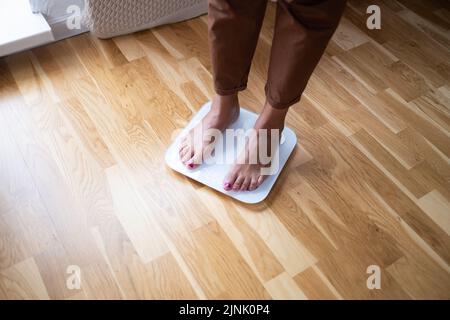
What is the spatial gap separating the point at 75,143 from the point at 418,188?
877 millimetres

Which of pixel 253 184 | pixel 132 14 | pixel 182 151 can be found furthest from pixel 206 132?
pixel 132 14

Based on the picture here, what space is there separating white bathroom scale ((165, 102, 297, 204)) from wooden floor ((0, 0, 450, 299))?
24 millimetres

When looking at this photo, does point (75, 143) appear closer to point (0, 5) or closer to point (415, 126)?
point (0, 5)

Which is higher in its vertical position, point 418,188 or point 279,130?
point 279,130

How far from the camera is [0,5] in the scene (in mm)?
1087

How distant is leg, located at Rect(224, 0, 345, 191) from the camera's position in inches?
23.0

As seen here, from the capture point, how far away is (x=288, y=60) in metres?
0.66

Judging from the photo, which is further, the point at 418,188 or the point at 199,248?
the point at 418,188

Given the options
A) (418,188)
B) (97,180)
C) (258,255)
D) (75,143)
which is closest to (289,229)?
(258,255)

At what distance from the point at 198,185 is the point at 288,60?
1.20 feet

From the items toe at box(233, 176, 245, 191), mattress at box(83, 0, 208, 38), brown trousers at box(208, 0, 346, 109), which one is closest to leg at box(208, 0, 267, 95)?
brown trousers at box(208, 0, 346, 109)

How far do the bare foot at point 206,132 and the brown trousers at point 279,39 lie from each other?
0.08 meters

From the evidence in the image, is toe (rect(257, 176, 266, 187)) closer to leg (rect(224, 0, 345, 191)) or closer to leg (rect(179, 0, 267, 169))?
leg (rect(224, 0, 345, 191))
